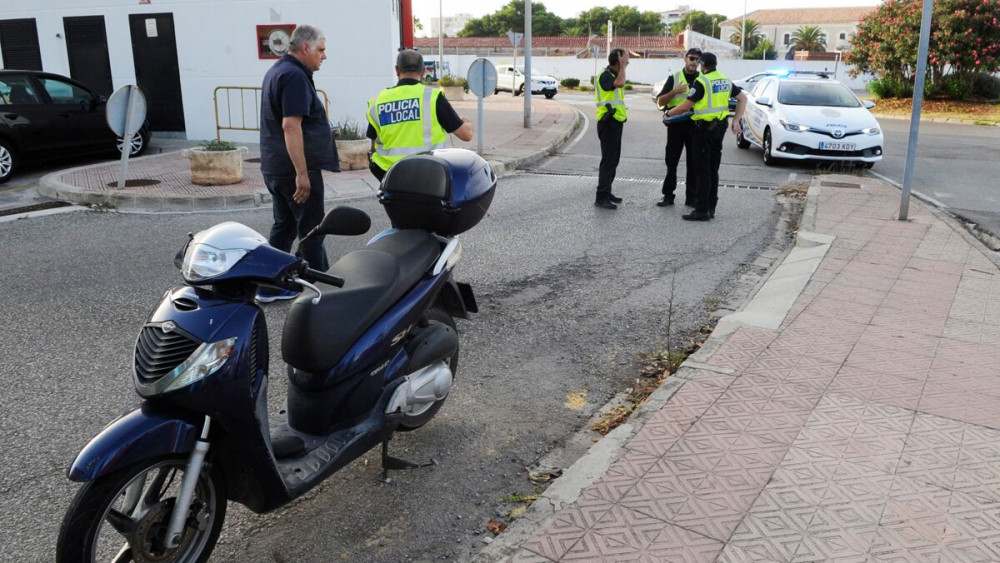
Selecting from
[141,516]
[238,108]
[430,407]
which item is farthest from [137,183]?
[141,516]

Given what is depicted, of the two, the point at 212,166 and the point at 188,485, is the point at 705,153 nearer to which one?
the point at 212,166

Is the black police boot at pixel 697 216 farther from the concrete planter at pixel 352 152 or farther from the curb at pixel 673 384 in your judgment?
the concrete planter at pixel 352 152

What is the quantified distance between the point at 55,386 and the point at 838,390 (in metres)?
4.38

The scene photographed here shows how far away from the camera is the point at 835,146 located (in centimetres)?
1309

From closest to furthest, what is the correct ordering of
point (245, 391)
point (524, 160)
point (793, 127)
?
point (245, 391) < point (793, 127) < point (524, 160)

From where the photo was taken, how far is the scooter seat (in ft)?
10.7

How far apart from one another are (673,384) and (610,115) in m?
5.68

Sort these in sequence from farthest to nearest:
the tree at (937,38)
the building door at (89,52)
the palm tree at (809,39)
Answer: the palm tree at (809,39) < the tree at (937,38) < the building door at (89,52)

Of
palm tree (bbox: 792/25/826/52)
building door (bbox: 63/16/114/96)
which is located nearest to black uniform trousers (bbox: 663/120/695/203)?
building door (bbox: 63/16/114/96)

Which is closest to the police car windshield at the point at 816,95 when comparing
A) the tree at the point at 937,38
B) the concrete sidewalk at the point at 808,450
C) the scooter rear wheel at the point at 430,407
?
the concrete sidewalk at the point at 808,450

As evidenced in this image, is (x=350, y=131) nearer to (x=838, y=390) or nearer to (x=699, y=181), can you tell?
(x=699, y=181)

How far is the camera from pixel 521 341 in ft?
18.3

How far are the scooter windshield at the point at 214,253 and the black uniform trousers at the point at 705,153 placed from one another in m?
7.11

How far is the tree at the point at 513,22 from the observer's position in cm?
11562
